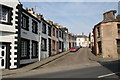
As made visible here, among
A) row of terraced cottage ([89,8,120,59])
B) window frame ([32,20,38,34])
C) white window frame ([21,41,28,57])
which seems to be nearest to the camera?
white window frame ([21,41,28,57])

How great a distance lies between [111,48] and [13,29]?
18721mm

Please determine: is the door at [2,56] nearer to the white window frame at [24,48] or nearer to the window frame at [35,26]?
the white window frame at [24,48]

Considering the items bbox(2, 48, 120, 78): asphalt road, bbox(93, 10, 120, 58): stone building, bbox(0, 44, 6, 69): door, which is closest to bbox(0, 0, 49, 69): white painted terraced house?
bbox(0, 44, 6, 69): door

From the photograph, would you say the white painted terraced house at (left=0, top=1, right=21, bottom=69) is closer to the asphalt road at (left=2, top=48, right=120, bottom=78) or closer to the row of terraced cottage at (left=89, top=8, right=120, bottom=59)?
the asphalt road at (left=2, top=48, right=120, bottom=78)

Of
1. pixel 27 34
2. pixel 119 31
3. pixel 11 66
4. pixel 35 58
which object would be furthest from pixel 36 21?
pixel 119 31

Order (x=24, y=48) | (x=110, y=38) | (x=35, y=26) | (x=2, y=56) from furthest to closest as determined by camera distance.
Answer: (x=110, y=38) → (x=35, y=26) → (x=24, y=48) → (x=2, y=56)

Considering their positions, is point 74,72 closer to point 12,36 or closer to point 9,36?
point 12,36

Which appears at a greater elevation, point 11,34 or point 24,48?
point 11,34

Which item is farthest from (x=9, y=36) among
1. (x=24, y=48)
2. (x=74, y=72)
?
(x=74, y=72)

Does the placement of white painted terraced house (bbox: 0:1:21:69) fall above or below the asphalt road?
above

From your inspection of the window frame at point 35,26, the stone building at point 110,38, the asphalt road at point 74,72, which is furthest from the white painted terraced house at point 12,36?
the stone building at point 110,38

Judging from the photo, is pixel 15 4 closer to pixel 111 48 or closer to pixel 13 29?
pixel 13 29

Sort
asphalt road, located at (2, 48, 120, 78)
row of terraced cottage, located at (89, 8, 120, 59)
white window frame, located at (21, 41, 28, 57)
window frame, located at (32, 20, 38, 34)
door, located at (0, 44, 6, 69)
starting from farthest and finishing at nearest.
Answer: row of terraced cottage, located at (89, 8, 120, 59), window frame, located at (32, 20, 38, 34), white window frame, located at (21, 41, 28, 57), door, located at (0, 44, 6, 69), asphalt road, located at (2, 48, 120, 78)

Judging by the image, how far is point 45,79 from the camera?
938 centimetres
